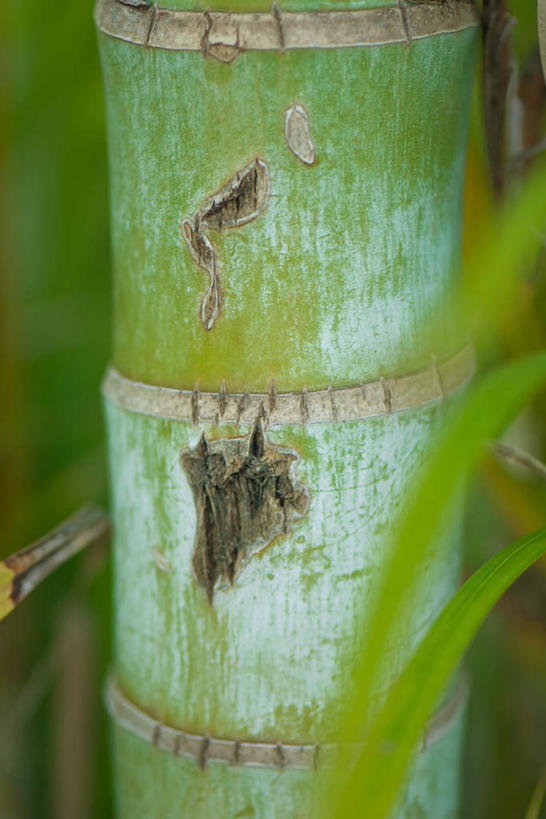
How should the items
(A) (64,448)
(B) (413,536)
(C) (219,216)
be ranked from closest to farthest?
1. (B) (413,536)
2. (C) (219,216)
3. (A) (64,448)

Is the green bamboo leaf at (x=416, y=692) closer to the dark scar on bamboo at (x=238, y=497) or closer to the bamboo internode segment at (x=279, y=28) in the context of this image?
the dark scar on bamboo at (x=238, y=497)

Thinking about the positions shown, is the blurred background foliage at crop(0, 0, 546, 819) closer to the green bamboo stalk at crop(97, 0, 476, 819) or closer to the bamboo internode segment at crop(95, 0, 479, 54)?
the green bamboo stalk at crop(97, 0, 476, 819)

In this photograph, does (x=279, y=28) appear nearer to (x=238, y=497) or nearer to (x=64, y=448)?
(x=238, y=497)

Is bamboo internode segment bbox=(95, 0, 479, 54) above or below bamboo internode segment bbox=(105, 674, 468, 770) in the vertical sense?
above

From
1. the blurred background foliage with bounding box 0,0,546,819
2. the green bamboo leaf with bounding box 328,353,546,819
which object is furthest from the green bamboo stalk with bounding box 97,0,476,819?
the blurred background foliage with bounding box 0,0,546,819

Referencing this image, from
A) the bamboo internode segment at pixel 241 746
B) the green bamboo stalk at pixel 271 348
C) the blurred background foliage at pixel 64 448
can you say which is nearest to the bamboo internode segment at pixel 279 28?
the green bamboo stalk at pixel 271 348

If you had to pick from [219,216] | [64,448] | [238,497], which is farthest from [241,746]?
[64,448]

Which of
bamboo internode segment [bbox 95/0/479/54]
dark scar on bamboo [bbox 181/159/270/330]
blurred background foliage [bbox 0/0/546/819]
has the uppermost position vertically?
bamboo internode segment [bbox 95/0/479/54]

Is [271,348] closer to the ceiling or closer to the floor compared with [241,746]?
closer to the ceiling
